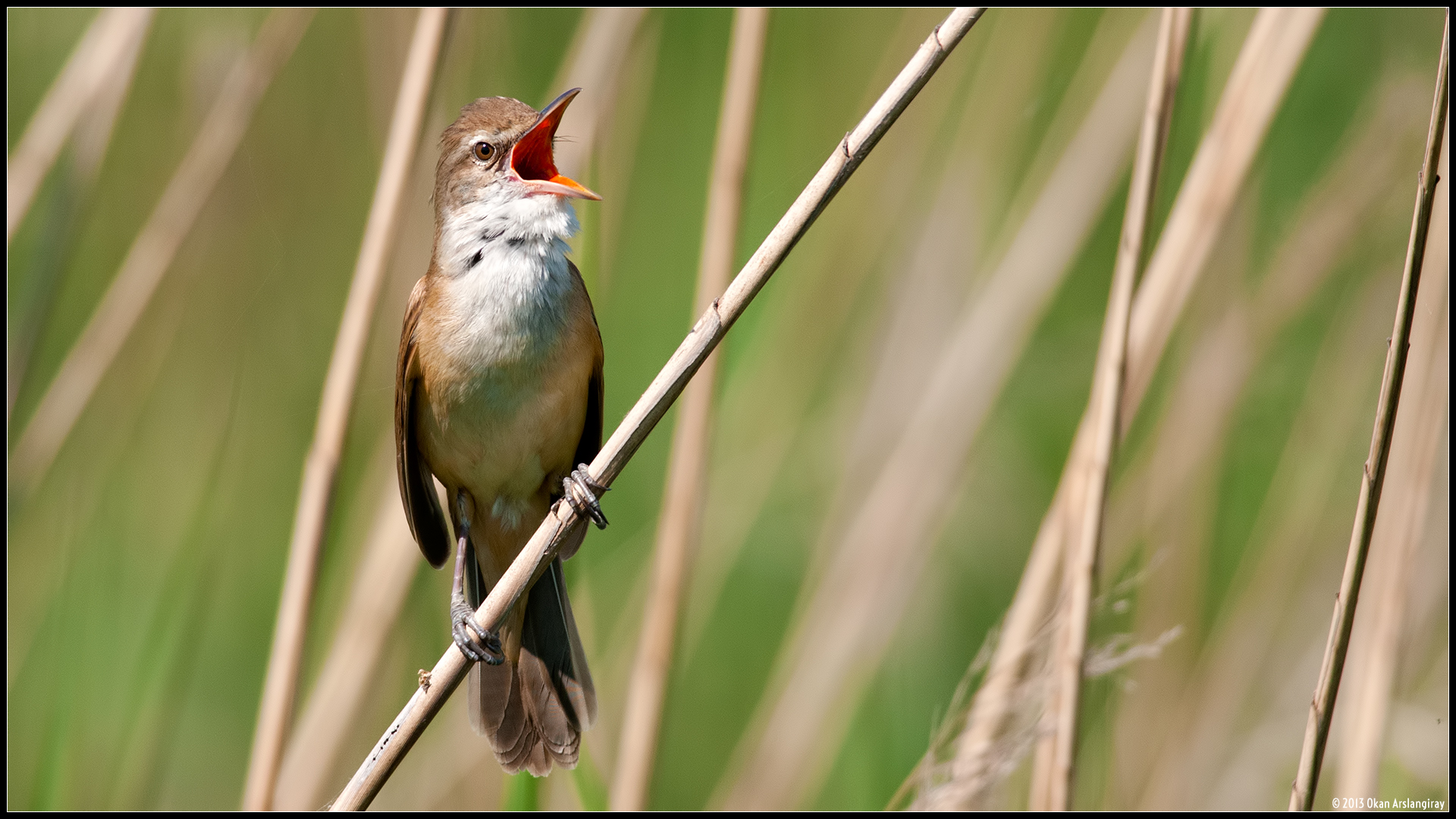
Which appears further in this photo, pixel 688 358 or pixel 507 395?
pixel 507 395

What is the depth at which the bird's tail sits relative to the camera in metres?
2.76

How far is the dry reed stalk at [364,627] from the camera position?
270 cm

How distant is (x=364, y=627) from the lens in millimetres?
2734

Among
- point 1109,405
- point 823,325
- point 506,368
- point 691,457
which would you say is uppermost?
point 823,325

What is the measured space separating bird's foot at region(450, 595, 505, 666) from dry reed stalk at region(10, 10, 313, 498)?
1156mm

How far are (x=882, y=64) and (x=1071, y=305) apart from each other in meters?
1.17

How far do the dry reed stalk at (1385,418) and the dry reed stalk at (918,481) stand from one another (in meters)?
1.63

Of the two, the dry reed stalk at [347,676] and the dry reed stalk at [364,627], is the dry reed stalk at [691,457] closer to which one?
the dry reed stalk at [364,627]

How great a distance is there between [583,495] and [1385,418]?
146 cm

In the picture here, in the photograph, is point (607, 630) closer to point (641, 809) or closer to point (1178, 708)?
point (641, 809)

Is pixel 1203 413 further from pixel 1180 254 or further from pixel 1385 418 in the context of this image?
pixel 1385 418

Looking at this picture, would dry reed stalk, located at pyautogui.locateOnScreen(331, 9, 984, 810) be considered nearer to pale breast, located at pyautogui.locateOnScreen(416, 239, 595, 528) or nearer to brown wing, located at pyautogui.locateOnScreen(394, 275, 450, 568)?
pale breast, located at pyautogui.locateOnScreen(416, 239, 595, 528)

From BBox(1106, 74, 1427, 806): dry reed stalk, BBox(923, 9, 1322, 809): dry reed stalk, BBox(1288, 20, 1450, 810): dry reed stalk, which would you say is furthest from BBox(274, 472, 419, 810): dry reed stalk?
BBox(1106, 74, 1427, 806): dry reed stalk

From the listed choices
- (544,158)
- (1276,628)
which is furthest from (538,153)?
(1276,628)
